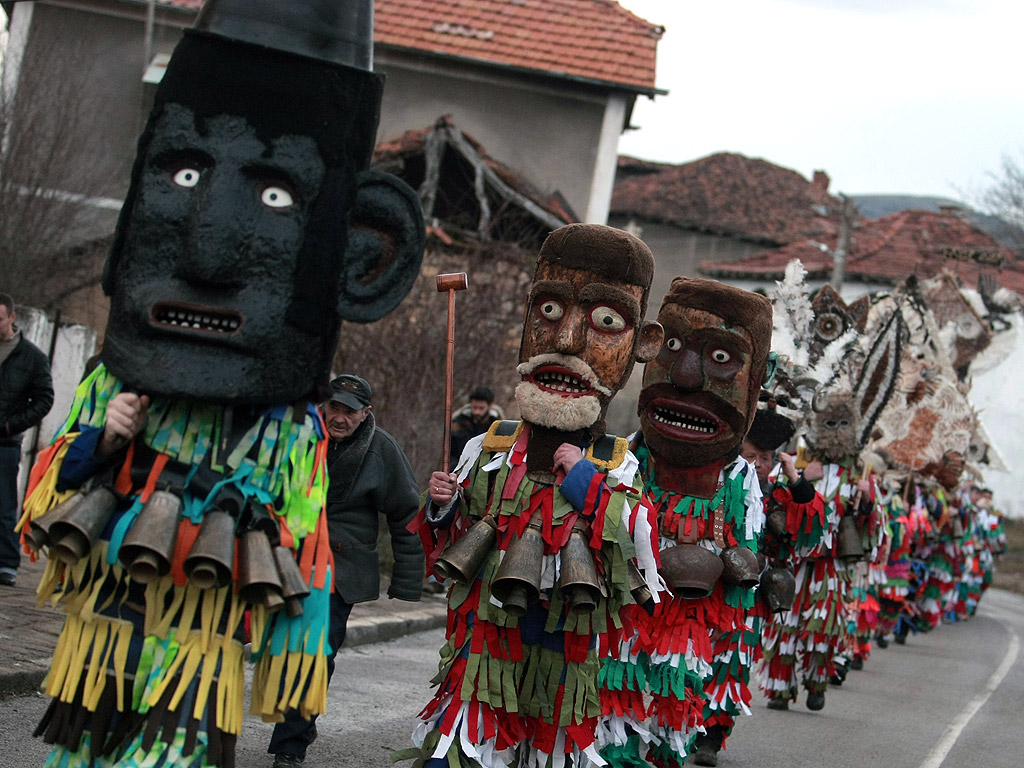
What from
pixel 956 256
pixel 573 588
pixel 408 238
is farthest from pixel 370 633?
pixel 956 256

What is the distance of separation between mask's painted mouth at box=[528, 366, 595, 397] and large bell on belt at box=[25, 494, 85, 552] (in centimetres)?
222

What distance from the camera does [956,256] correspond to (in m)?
26.6

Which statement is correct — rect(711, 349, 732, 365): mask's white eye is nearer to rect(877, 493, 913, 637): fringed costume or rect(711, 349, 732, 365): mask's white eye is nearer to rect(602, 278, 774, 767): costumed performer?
rect(602, 278, 774, 767): costumed performer

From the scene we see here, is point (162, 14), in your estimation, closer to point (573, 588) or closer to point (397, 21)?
point (397, 21)

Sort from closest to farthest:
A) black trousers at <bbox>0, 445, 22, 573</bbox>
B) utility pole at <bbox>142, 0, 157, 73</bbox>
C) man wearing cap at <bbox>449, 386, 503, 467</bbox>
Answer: black trousers at <bbox>0, 445, 22, 573</bbox> < man wearing cap at <bbox>449, 386, 503, 467</bbox> < utility pole at <bbox>142, 0, 157, 73</bbox>

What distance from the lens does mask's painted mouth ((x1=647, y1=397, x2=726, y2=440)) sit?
6996mm

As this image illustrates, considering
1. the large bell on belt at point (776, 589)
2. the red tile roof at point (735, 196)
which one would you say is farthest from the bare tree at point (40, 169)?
the red tile roof at point (735, 196)

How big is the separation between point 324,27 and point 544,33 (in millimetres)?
18075

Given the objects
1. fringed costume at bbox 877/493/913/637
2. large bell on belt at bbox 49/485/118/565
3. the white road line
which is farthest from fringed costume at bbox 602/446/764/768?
fringed costume at bbox 877/493/913/637

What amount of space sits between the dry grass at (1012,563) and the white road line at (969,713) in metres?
16.0

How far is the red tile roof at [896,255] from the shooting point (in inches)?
1390

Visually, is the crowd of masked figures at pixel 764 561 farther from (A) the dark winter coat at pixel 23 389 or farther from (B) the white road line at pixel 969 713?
(A) the dark winter coat at pixel 23 389

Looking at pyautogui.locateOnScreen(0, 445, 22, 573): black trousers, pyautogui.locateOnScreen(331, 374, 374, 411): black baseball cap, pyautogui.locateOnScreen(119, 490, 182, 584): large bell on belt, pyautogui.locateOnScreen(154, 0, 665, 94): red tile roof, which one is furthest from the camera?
pyautogui.locateOnScreen(154, 0, 665, 94): red tile roof

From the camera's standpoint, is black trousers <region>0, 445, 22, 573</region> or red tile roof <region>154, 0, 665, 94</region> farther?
red tile roof <region>154, 0, 665, 94</region>
